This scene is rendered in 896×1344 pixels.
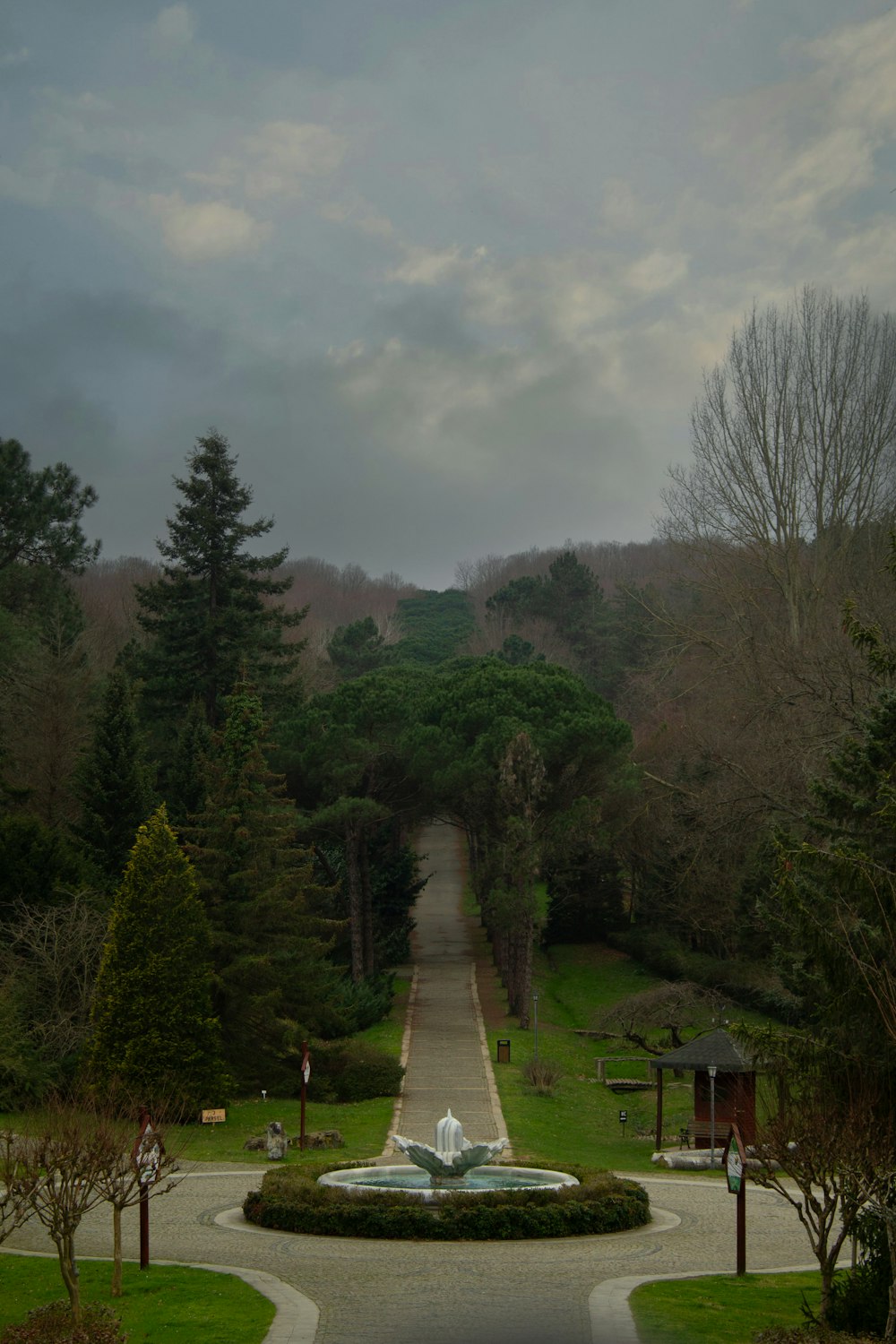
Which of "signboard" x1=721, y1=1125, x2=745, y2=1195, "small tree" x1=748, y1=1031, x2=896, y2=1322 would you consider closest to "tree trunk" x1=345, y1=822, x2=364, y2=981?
"signboard" x1=721, y1=1125, x2=745, y2=1195

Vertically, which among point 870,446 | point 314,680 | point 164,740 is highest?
point 870,446

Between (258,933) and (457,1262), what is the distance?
1656cm

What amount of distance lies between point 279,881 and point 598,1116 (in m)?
9.17

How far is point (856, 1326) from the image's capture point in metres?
11.9

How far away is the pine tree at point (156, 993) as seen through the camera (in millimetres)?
26531

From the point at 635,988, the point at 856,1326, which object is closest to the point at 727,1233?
the point at 856,1326

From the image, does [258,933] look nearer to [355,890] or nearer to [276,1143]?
[276,1143]

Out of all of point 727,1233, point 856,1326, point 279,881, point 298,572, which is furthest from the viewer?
point 298,572

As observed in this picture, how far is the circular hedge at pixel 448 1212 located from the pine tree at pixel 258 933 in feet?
39.9

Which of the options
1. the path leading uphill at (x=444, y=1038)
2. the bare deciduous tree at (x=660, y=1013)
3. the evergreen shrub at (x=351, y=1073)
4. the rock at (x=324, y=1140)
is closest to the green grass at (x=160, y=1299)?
the path leading uphill at (x=444, y=1038)

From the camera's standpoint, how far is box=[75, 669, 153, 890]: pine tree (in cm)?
3600

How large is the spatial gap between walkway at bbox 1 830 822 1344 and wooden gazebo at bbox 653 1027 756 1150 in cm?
218

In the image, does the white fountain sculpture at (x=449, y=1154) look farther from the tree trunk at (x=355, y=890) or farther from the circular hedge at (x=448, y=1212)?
A: the tree trunk at (x=355, y=890)

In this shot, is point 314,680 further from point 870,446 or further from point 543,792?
point 870,446
